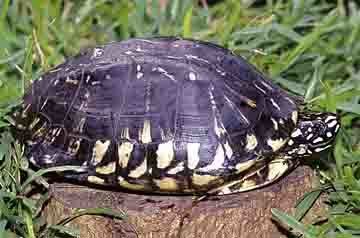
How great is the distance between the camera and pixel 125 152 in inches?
98.3

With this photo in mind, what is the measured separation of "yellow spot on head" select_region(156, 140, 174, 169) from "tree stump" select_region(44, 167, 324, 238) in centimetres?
15

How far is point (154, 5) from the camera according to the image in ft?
12.1

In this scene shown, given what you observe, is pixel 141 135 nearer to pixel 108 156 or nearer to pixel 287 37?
pixel 108 156

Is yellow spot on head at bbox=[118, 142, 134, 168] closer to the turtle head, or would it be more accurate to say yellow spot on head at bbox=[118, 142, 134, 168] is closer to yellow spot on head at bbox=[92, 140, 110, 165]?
yellow spot on head at bbox=[92, 140, 110, 165]

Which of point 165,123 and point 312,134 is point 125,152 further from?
point 312,134

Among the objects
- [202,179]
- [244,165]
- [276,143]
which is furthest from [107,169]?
[276,143]

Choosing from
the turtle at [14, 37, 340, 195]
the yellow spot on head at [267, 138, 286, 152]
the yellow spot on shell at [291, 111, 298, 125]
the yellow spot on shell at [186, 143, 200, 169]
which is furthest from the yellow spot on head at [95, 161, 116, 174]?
the yellow spot on shell at [291, 111, 298, 125]

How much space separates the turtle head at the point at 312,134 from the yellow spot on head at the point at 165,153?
0.41 meters

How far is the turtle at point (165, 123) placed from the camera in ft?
8.14

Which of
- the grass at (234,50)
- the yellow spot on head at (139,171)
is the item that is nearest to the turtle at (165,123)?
the yellow spot on head at (139,171)

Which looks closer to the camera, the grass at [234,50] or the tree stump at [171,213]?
the tree stump at [171,213]

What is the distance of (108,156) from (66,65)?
1.24ft

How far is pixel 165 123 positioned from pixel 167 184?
0.18 m

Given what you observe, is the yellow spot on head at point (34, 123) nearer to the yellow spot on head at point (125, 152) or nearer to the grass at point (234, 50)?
the grass at point (234, 50)
